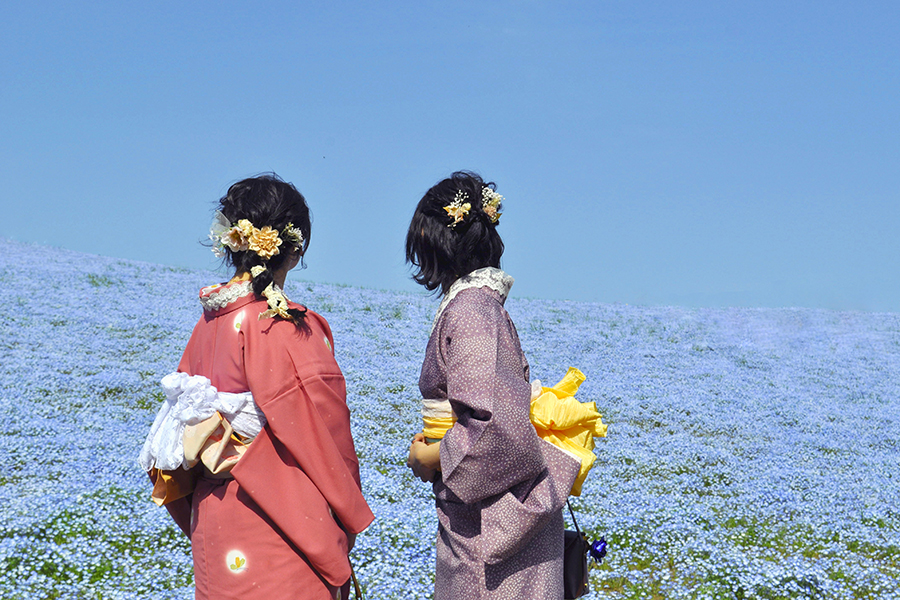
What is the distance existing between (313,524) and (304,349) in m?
0.71

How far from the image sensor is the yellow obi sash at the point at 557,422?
2.81 m

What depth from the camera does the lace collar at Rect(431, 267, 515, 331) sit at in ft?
9.37

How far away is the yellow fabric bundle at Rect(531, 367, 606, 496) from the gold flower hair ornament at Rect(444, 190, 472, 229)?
2.52 ft

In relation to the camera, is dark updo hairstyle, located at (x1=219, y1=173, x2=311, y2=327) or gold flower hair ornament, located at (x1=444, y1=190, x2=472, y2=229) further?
dark updo hairstyle, located at (x1=219, y1=173, x2=311, y2=327)

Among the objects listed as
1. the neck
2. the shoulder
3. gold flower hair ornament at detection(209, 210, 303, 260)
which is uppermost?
gold flower hair ornament at detection(209, 210, 303, 260)

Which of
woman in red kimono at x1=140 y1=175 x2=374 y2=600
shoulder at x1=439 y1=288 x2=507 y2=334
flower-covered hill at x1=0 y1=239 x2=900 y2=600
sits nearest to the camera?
shoulder at x1=439 y1=288 x2=507 y2=334

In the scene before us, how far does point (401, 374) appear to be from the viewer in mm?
12656

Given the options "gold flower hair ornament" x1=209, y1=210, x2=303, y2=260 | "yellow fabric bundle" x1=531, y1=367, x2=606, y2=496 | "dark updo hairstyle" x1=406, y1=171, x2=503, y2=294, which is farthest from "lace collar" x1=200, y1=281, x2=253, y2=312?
"yellow fabric bundle" x1=531, y1=367, x2=606, y2=496

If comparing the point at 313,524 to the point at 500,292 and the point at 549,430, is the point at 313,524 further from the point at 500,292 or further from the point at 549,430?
the point at 500,292

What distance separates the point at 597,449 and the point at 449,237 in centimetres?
781

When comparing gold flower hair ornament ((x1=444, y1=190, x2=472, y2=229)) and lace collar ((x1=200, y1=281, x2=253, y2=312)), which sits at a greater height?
gold flower hair ornament ((x1=444, y1=190, x2=472, y2=229))

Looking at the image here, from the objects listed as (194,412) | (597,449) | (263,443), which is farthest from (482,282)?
(597,449)

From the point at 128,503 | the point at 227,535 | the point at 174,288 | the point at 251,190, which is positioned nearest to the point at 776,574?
the point at 227,535

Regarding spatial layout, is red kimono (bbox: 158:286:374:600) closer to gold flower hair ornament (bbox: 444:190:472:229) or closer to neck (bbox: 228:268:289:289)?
neck (bbox: 228:268:289:289)
